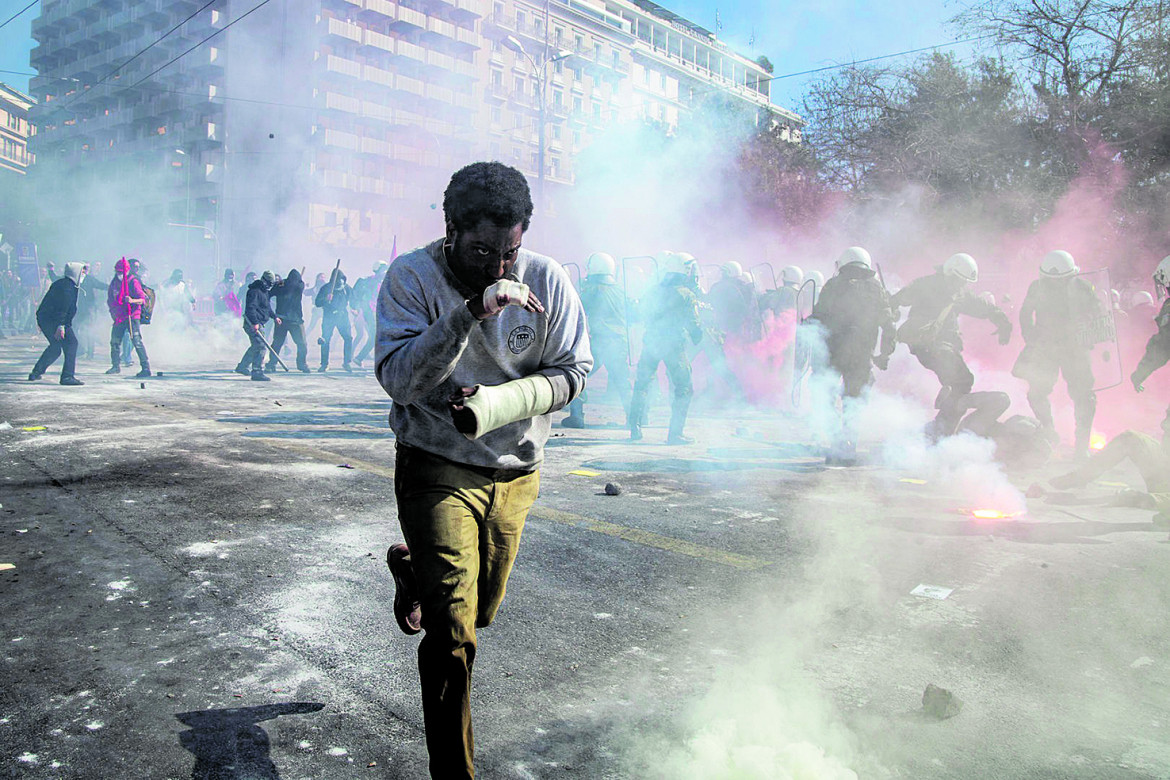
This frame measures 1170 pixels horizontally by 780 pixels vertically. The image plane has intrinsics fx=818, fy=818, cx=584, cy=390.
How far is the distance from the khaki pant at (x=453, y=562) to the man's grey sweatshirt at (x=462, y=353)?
0.06 meters

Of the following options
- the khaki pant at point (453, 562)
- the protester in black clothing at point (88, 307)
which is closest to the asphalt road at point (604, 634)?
the khaki pant at point (453, 562)

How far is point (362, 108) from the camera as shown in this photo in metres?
36.1

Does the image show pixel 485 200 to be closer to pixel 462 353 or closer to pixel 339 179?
pixel 462 353

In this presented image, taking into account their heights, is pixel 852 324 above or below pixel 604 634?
above

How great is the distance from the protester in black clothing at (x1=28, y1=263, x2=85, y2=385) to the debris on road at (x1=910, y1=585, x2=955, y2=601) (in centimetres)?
1049

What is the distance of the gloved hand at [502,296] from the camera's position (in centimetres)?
166

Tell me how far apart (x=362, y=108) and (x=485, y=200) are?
37.5 meters

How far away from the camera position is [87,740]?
2.23m

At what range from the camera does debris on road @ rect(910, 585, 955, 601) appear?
3626 millimetres

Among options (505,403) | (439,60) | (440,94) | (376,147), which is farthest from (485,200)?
(439,60)

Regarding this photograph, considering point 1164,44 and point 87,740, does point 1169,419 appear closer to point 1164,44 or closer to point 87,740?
point 87,740

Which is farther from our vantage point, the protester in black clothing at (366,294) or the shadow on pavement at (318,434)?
the protester in black clothing at (366,294)

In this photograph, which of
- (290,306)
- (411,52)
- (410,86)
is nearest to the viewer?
(290,306)

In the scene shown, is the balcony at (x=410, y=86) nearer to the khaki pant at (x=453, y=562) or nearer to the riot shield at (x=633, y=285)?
the riot shield at (x=633, y=285)
